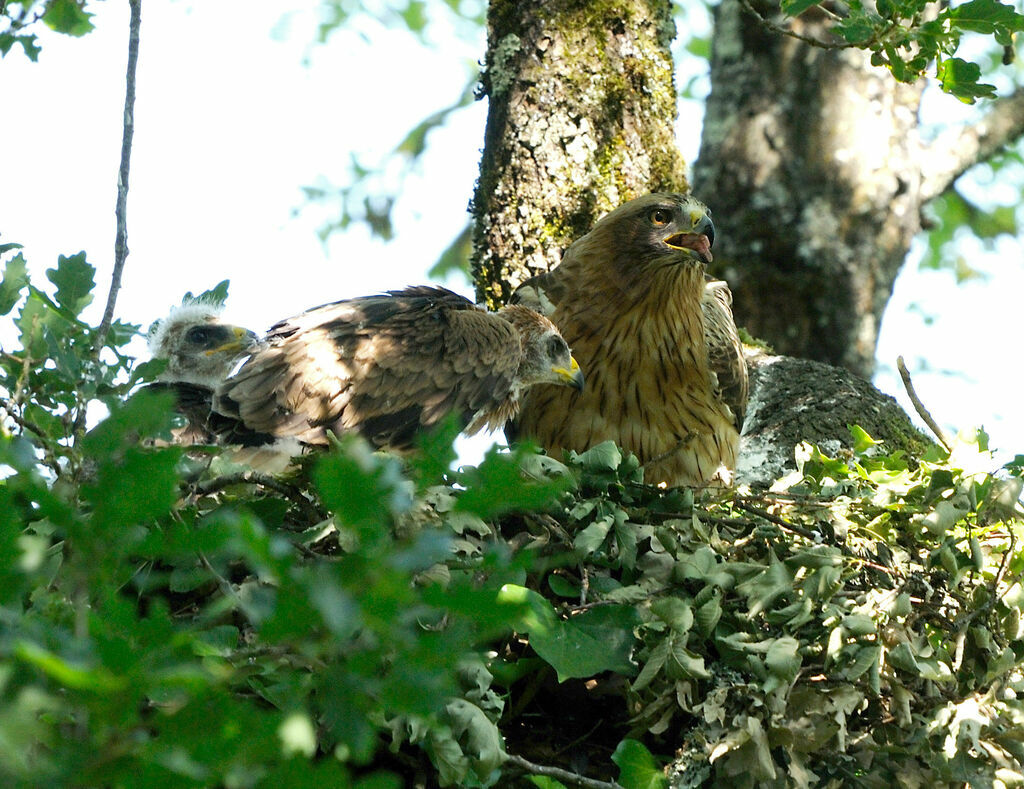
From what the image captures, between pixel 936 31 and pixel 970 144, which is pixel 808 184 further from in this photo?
pixel 936 31

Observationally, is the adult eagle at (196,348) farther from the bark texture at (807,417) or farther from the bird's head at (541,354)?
the bark texture at (807,417)

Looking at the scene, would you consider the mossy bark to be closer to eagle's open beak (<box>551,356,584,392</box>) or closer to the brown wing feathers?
eagle's open beak (<box>551,356,584,392</box>)

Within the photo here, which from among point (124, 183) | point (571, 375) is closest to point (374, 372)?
point (571, 375)

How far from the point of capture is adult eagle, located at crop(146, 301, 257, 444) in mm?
4457

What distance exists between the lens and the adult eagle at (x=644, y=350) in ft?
16.5

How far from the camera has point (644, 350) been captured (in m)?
5.11

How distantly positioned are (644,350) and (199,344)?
1.96m

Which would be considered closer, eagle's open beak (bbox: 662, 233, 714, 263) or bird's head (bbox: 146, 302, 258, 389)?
bird's head (bbox: 146, 302, 258, 389)

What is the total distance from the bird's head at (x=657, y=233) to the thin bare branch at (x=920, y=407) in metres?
1.34

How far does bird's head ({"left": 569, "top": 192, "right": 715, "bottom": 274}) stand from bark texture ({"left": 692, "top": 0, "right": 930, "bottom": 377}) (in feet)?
6.27

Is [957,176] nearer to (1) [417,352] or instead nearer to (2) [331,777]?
(1) [417,352]

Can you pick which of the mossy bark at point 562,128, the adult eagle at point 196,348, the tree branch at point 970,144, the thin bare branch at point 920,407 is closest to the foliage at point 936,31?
the thin bare branch at point 920,407

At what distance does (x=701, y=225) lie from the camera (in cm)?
504

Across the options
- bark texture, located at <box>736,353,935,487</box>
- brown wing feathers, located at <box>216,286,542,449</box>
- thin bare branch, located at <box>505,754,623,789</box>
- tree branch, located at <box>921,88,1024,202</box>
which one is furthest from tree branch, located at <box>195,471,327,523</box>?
tree branch, located at <box>921,88,1024,202</box>
